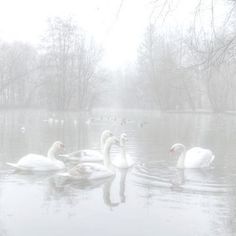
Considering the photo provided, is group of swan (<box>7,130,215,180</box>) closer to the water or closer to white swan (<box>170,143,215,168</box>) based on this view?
white swan (<box>170,143,215,168</box>)

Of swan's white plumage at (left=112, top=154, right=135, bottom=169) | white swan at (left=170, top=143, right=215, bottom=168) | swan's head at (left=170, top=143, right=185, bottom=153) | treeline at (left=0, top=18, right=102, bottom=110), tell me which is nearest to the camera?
swan's white plumage at (left=112, top=154, right=135, bottom=169)

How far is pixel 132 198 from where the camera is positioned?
30.6 ft

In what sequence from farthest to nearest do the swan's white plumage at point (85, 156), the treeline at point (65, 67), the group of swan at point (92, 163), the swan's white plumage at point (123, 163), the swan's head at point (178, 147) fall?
the treeline at point (65, 67), the swan's white plumage at point (85, 156), the swan's head at point (178, 147), the swan's white plumage at point (123, 163), the group of swan at point (92, 163)

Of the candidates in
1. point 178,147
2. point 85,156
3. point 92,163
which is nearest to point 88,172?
point 92,163

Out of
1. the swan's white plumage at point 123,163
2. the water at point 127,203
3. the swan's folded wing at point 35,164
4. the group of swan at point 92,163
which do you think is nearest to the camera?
the water at point 127,203

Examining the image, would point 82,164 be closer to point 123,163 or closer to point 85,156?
point 123,163

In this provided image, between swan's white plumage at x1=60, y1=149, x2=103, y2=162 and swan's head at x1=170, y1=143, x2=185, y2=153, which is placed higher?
swan's head at x1=170, y1=143, x2=185, y2=153

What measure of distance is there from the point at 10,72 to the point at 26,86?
8302 millimetres

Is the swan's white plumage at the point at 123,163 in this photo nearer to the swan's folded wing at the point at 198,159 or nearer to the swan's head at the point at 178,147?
the swan's head at the point at 178,147

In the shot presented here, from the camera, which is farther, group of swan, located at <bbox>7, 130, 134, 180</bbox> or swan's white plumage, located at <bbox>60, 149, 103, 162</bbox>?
swan's white plumage, located at <bbox>60, 149, 103, 162</bbox>

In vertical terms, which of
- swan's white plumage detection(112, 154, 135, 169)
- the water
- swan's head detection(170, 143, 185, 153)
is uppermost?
swan's head detection(170, 143, 185, 153)

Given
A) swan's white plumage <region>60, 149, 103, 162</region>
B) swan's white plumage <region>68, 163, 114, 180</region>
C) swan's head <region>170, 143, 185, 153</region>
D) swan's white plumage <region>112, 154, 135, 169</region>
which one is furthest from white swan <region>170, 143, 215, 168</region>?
swan's white plumage <region>68, 163, 114, 180</region>

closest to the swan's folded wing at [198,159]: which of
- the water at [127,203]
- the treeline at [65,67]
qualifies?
the water at [127,203]

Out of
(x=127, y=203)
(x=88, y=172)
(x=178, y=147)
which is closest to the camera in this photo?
(x=127, y=203)
